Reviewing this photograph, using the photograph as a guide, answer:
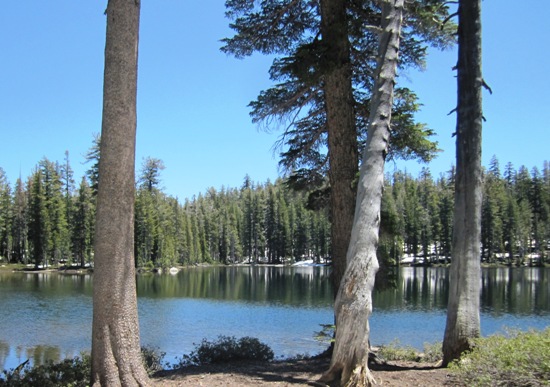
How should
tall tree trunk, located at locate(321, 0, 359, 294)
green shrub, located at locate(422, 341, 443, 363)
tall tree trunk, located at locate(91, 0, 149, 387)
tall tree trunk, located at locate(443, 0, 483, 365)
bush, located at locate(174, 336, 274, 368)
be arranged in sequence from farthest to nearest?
green shrub, located at locate(422, 341, 443, 363), bush, located at locate(174, 336, 274, 368), tall tree trunk, located at locate(321, 0, 359, 294), tall tree trunk, located at locate(443, 0, 483, 365), tall tree trunk, located at locate(91, 0, 149, 387)

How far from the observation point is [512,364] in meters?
4.61

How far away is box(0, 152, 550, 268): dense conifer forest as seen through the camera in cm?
6188

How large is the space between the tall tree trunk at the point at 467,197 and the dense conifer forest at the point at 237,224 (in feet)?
85.4

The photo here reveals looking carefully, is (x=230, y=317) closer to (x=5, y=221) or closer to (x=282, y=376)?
(x=282, y=376)

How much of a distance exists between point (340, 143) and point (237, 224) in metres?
102

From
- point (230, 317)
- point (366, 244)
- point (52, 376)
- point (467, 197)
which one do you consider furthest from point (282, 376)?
point (230, 317)

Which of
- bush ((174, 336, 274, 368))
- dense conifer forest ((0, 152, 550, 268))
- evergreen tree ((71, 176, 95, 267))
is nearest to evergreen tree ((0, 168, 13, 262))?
dense conifer forest ((0, 152, 550, 268))

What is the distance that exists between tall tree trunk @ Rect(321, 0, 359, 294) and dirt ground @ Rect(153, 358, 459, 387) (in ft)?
5.63

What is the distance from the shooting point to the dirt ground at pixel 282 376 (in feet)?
18.2

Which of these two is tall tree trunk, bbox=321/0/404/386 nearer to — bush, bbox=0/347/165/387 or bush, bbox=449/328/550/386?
bush, bbox=449/328/550/386

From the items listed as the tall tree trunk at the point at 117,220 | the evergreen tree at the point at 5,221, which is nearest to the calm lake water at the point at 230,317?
the tall tree trunk at the point at 117,220

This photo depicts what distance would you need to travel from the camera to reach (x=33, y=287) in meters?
39.4

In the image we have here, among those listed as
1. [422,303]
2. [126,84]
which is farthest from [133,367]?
[422,303]

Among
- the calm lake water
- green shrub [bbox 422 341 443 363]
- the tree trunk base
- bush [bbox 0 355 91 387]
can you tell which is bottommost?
the calm lake water
